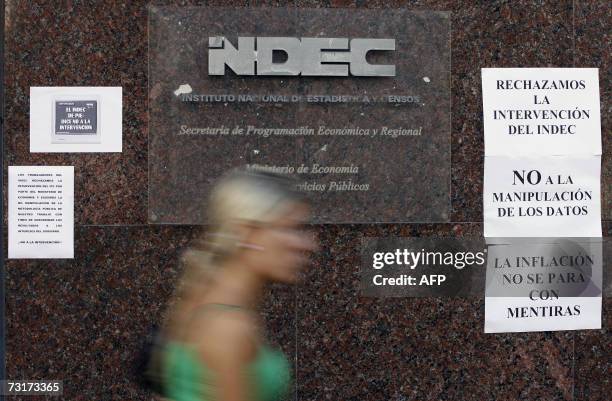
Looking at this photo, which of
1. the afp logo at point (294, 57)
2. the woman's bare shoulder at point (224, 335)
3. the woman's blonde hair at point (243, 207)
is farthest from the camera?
the afp logo at point (294, 57)

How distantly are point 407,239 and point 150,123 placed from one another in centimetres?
179

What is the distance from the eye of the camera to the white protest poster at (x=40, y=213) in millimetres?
4453

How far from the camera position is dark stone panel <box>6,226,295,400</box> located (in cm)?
447

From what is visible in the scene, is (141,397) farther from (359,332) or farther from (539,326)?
(539,326)

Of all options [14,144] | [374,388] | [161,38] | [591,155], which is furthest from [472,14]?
[14,144]

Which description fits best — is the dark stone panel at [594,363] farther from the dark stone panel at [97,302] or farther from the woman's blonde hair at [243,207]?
the woman's blonde hair at [243,207]

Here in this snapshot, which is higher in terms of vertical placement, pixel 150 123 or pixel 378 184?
pixel 150 123

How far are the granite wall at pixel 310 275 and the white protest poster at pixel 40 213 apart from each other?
0.18 feet

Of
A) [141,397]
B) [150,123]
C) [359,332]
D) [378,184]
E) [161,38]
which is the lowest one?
[141,397]

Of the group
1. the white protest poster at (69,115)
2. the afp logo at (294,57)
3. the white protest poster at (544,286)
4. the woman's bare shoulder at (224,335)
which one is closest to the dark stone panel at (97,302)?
the white protest poster at (69,115)

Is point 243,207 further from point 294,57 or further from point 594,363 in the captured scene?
point 594,363

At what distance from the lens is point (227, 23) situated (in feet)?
14.7

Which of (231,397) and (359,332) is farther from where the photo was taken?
(359,332)

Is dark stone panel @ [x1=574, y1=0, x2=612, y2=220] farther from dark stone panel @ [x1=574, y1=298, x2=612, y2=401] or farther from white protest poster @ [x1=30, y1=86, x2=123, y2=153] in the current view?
white protest poster @ [x1=30, y1=86, x2=123, y2=153]
